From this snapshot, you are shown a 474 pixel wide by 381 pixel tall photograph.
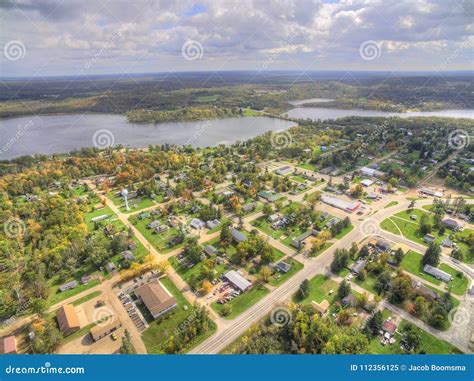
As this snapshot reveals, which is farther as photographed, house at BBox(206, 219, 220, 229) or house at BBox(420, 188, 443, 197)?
house at BBox(420, 188, 443, 197)

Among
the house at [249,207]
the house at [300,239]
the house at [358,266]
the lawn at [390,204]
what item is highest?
the house at [249,207]

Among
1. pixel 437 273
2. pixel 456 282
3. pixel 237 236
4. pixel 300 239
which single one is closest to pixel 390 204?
pixel 437 273

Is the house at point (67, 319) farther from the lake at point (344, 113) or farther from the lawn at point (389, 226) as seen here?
the lake at point (344, 113)

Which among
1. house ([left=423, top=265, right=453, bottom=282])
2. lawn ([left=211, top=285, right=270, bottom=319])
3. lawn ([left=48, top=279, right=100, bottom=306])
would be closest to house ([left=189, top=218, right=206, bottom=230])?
lawn ([left=211, top=285, right=270, bottom=319])

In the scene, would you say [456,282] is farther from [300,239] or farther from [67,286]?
[67,286]

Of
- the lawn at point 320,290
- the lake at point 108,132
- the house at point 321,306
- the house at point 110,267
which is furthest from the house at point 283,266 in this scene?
the lake at point 108,132

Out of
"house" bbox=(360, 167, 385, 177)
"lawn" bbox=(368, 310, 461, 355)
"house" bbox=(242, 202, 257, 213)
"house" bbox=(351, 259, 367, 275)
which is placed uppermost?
"house" bbox=(360, 167, 385, 177)

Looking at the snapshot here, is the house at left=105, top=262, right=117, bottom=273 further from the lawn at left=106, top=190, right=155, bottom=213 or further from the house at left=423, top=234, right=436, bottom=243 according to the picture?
the house at left=423, top=234, right=436, bottom=243
